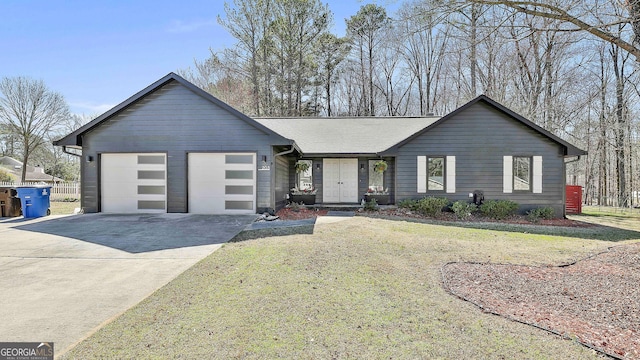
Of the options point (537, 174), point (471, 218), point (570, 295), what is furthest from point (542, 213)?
point (570, 295)

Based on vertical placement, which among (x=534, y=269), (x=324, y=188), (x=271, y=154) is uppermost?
(x=271, y=154)

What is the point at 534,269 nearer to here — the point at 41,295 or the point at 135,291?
the point at 135,291

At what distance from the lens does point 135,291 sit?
13.1 feet

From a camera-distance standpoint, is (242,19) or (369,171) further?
→ (242,19)

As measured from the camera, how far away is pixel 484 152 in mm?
12492

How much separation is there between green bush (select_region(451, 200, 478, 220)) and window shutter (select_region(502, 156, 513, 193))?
4.77ft

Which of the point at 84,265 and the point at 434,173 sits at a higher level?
the point at 434,173

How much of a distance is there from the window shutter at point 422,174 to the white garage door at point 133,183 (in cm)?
934

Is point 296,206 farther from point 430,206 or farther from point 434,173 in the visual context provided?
point 434,173

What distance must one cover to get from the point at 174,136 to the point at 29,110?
25.0 m

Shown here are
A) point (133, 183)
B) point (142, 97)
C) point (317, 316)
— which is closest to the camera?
point (317, 316)

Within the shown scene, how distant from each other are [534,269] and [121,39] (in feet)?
52.6

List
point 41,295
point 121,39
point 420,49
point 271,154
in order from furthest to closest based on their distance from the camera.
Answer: point 420,49
point 121,39
point 271,154
point 41,295

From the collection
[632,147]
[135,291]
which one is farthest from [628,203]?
[135,291]
